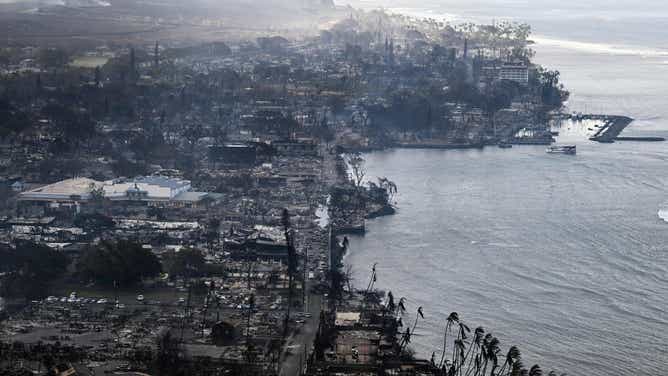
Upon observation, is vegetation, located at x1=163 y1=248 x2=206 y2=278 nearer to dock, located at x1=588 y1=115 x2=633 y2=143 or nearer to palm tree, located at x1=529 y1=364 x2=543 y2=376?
palm tree, located at x1=529 y1=364 x2=543 y2=376

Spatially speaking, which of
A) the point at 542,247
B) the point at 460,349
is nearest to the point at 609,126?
the point at 542,247

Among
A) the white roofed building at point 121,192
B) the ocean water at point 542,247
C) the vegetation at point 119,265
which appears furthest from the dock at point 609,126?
the vegetation at point 119,265

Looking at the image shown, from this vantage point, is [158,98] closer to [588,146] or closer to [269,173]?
[269,173]

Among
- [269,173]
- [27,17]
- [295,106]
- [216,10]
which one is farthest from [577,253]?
[216,10]

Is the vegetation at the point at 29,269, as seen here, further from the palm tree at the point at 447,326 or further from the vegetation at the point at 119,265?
the palm tree at the point at 447,326

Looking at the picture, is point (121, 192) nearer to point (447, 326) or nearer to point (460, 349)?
point (447, 326)
